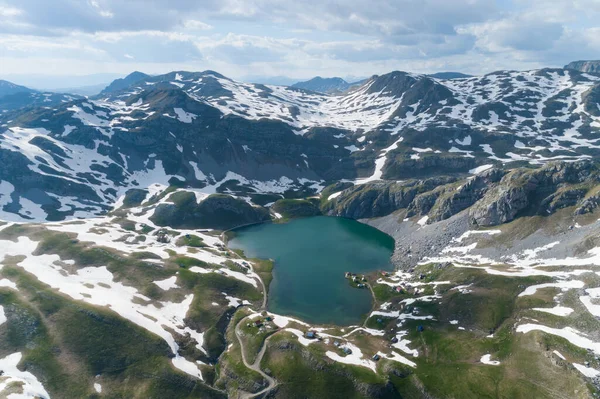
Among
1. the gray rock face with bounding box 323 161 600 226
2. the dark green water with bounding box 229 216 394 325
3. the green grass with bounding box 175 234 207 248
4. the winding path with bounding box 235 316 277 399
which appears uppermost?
the gray rock face with bounding box 323 161 600 226

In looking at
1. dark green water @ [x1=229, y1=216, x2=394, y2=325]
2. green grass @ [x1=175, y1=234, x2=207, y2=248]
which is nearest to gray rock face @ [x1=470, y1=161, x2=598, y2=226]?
dark green water @ [x1=229, y1=216, x2=394, y2=325]

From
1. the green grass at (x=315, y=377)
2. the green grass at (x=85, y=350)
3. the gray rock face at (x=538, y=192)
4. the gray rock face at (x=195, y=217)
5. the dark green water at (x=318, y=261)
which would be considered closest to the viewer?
the green grass at (x=315, y=377)

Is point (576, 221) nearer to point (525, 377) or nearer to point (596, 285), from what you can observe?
point (596, 285)

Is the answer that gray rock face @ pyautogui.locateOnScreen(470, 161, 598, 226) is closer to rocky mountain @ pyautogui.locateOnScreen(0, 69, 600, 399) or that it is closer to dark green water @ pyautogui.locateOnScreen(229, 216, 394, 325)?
rocky mountain @ pyautogui.locateOnScreen(0, 69, 600, 399)

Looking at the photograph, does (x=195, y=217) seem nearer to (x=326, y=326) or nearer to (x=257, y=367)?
(x=326, y=326)

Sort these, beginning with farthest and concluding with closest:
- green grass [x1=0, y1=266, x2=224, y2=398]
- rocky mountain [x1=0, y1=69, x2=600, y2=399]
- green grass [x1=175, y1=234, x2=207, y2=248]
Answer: green grass [x1=175, y1=234, x2=207, y2=248] → green grass [x1=0, y1=266, x2=224, y2=398] → rocky mountain [x1=0, y1=69, x2=600, y2=399]

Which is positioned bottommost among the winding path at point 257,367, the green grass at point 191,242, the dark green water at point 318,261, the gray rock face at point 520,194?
the dark green water at point 318,261

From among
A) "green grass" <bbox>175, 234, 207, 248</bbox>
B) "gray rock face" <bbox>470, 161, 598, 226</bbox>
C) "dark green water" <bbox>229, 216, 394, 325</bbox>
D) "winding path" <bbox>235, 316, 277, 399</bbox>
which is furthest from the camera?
"green grass" <bbox>175, 234, 207, 248</bbox>

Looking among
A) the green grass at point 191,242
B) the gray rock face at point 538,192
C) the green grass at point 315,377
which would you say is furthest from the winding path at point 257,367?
the gray rock face at point 538,192

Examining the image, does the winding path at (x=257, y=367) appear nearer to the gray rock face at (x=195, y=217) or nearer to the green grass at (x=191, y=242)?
the green grass at (x=191, y=242)

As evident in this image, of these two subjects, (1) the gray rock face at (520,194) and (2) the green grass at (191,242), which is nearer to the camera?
(1) the gray rock face at (520,194)
